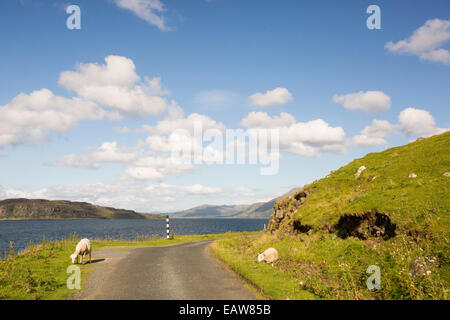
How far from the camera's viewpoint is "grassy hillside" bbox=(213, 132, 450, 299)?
33.9 feet

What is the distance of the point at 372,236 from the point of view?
14.8m

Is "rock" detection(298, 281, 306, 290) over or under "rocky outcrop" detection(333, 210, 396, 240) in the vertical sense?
under

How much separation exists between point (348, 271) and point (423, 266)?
8.71 feet

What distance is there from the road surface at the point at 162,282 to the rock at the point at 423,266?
606 cm

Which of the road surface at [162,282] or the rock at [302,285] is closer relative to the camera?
the road surface at [162,282]

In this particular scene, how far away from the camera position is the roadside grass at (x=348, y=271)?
383 inches

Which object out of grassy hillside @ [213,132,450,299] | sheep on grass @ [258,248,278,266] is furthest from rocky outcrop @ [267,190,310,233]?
sheep on grass @ [258,248,278,266]

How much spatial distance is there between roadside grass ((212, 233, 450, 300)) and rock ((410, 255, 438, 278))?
0.57ft

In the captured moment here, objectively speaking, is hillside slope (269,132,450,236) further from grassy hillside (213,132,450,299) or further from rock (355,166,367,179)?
rock (355,166,367,179)

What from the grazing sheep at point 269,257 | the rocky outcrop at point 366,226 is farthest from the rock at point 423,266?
the grazing sheep at point 269,257

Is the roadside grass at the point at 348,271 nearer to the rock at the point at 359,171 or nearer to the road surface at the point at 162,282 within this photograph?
the road surface at the point at 162,282

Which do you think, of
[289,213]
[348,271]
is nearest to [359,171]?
[289,213]
